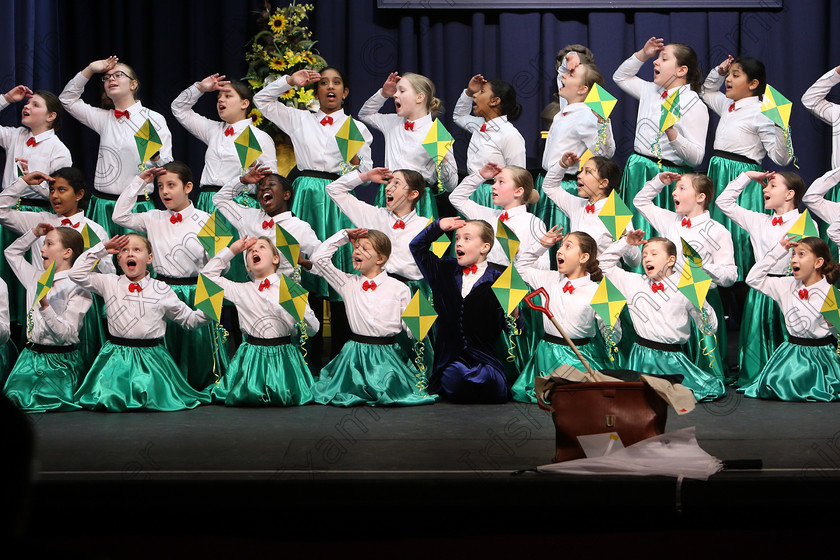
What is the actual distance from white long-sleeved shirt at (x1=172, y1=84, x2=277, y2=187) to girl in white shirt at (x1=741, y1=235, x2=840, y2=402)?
9.49 ft

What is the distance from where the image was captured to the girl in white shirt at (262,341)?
4.76 meters

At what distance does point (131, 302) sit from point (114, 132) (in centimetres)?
126

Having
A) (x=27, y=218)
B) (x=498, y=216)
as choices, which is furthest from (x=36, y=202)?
(x=498, y=216)

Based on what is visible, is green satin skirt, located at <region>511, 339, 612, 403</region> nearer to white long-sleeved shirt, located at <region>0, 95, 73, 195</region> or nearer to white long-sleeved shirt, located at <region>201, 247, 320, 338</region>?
white long-sleeved shirt, located at <region>201, 247, 320, 338</region>

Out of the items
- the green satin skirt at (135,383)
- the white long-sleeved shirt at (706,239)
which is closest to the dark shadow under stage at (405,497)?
the green satin skirt at (135,383)

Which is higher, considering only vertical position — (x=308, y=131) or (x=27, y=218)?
(x=308, y=131)

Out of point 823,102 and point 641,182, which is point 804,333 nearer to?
point 641,182

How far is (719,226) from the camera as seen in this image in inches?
207

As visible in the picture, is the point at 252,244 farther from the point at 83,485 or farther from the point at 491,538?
the point at 491,538

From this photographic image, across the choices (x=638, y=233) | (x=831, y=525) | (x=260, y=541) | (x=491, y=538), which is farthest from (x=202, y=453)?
(x=638, y=233)

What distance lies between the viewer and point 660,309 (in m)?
4.97

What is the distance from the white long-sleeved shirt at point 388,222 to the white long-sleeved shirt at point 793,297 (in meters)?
1.77

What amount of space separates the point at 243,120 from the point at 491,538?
358 cm

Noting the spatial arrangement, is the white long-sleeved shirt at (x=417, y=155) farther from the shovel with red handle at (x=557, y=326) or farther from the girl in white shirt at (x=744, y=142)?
the shovel with red handle at (x=557, y=326)
